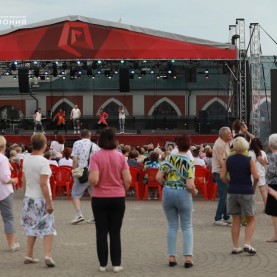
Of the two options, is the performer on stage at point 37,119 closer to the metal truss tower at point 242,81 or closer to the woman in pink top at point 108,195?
the metal truss tower at point 242,81

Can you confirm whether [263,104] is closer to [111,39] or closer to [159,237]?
[111,39]

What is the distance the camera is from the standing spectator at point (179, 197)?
7.88 metres

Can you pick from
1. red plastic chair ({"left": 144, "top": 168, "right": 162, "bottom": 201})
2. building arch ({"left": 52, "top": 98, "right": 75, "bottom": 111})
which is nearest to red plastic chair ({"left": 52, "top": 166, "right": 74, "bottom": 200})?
red plastic chair ({"left": 144, "top": 168, "right": 162, "bottom": 201})

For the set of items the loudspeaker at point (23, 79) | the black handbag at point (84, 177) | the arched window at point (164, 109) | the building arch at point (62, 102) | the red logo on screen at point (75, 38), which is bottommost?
the black handbag at point (84, 177)

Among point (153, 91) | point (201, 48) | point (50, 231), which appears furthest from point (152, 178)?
point (153, 91)

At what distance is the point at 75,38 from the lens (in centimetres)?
2692

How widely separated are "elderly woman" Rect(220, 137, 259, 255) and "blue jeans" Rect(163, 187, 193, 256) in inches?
39.4

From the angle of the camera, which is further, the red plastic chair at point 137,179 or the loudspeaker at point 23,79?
the loudspeaker at point 23,79

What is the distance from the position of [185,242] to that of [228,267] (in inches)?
22.7

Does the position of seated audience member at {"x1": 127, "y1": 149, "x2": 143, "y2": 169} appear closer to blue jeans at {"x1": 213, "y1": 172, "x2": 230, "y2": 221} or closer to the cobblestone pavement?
the cobblestone pavement

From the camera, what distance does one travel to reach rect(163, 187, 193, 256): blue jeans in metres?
7.88

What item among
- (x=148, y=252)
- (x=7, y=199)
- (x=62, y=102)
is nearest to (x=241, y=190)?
(x=148, y=252)

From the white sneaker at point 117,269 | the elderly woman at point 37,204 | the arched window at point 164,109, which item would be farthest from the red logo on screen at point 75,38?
the white sneaker at point 117,269

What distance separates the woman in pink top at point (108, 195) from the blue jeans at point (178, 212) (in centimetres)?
56
